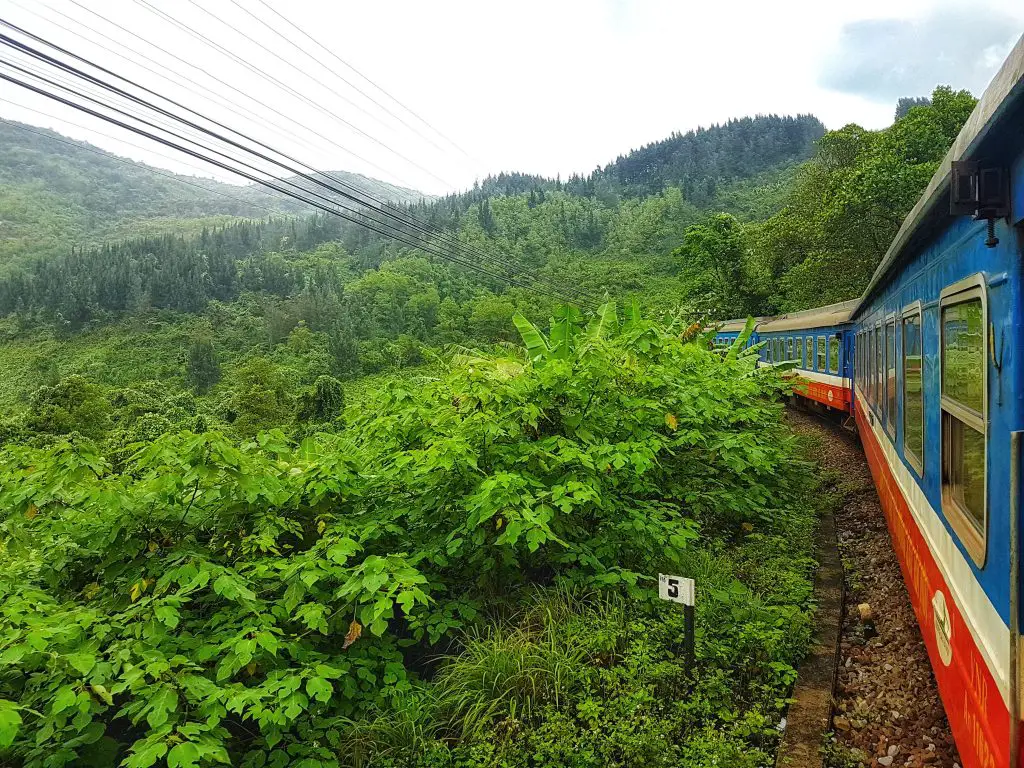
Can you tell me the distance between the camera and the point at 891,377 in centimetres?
532

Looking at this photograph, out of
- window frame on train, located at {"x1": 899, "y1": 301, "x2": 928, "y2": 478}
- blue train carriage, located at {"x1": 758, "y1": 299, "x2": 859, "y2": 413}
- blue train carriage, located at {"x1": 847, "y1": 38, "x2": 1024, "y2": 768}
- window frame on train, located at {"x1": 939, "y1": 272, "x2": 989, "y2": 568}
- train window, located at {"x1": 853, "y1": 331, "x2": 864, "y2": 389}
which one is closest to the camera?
blue train carriage, located at {"x1": 847, "y1": 38, "x2": 1024, "y2": 768}

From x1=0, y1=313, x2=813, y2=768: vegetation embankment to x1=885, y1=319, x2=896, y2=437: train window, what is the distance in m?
1.38

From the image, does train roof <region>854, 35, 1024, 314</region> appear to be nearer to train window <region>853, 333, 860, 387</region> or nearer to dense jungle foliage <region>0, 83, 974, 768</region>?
dense jungle foliage <region>0, 83, 974, 768</region>

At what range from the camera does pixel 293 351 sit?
75375 mm

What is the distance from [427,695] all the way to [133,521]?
7.29 ft

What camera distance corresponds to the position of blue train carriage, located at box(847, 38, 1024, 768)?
185cm

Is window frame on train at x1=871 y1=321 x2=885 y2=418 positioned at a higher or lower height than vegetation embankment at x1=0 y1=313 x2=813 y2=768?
higher

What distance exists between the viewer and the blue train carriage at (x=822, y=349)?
12211mm

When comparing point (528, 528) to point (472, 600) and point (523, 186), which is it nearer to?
point (472, 600)

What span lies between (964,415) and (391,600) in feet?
10.1

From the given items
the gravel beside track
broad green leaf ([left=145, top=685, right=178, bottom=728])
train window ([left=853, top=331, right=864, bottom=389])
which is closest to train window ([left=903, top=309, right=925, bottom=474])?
the gravel beside track

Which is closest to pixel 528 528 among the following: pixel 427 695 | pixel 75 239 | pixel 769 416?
pixel 427 695

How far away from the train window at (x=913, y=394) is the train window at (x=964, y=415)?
695mm

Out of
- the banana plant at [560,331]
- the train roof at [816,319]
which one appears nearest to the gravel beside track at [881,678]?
the banana plant at [560,331]
